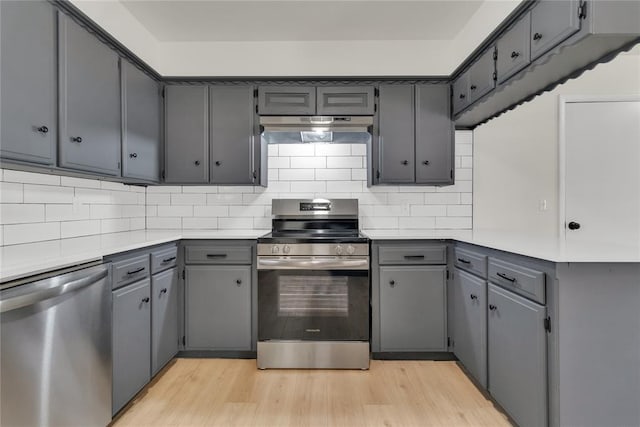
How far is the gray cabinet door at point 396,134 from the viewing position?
2.81 meters

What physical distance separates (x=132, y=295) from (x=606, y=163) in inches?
145

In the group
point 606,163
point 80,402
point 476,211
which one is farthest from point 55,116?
point 606,163

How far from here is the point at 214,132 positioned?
2820mm

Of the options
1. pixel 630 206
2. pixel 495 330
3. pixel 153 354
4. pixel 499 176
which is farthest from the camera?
pixel 499 176

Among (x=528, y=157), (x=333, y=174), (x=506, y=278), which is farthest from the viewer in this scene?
(x=333, y=174)

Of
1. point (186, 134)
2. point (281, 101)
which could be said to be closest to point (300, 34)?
point (281, 101)

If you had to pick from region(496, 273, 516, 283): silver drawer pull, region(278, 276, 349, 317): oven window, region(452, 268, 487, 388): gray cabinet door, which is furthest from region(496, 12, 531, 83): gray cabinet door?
region(278, 276, 349, 317): oven window

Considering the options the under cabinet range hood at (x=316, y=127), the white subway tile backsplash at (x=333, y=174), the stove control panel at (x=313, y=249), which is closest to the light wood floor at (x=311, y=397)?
the stove control panel at (x=313, y=249)

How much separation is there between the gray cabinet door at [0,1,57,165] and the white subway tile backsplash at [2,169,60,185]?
0.35 metres

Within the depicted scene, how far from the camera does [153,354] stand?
2193 mm

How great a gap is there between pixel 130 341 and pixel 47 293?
788mm

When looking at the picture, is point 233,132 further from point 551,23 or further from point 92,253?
point 551,23

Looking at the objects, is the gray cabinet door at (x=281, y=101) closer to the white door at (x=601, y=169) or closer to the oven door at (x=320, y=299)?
the oven door at (x=320, y=299)

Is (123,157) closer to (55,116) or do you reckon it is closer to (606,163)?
(55,116)
